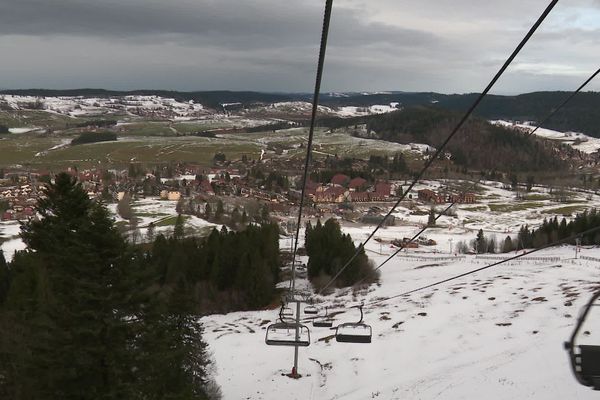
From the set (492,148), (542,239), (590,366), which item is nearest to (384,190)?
(492,148)

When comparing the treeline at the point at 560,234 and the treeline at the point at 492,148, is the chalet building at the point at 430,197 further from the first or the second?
the treeline at the point at 560,234

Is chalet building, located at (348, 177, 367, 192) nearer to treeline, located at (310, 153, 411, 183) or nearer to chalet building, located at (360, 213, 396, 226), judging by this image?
treeline, located at (310, 153, 411, 183)

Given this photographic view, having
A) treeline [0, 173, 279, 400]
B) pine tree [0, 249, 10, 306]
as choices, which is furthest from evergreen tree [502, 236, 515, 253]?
pine tree [0, 249, 10, 306]

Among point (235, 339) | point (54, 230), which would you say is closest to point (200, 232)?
point (235, 339)

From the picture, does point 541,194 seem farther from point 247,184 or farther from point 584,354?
point 584,354

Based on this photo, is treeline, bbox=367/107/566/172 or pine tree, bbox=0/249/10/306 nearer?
pine tree, bbox=0/249/10/306
